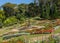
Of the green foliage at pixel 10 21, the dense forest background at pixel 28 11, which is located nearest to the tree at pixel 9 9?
the dense forest background at pixel 28 11

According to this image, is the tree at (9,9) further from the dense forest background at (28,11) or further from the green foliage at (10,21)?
the green foliage at (10,21)

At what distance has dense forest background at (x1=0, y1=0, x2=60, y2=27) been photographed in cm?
4984

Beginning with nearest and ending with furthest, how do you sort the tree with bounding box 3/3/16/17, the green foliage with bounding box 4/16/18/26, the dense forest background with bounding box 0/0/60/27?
the green foliage with bounding box 4/16/18/26 < the dense forest background with bounding box 0/0/60/27 < the tree with bounding box 3/3/16/17

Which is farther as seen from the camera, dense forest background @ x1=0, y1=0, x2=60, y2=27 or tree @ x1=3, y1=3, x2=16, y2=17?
tree @ x1=3, y1=3, x2=16, y2=17

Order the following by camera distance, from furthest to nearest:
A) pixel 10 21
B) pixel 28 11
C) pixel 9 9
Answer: pixel 9 9
pixel 28 11
pixel 10 21

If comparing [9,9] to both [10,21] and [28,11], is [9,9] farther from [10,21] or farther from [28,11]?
[10,21]

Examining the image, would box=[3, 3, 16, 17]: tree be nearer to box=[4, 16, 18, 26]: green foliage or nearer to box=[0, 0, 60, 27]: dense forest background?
box=[0, 0, 60, 27]: dense forest background

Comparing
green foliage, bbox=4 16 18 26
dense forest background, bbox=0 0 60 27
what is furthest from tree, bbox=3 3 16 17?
green foliage, bbox=4 16 18 26

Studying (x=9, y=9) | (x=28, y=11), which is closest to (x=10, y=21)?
(x=28, y=11)

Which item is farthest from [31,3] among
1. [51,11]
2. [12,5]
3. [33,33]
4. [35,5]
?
[33,33]

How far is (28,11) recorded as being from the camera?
57.7 meters

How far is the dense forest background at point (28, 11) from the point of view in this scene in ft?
164

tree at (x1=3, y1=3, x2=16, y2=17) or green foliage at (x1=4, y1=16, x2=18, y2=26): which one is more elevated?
tree at (x1=3, y1=3, x2=16, y2=17)

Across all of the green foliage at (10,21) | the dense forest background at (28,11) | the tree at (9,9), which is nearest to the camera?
the green foliage at (10,21)
